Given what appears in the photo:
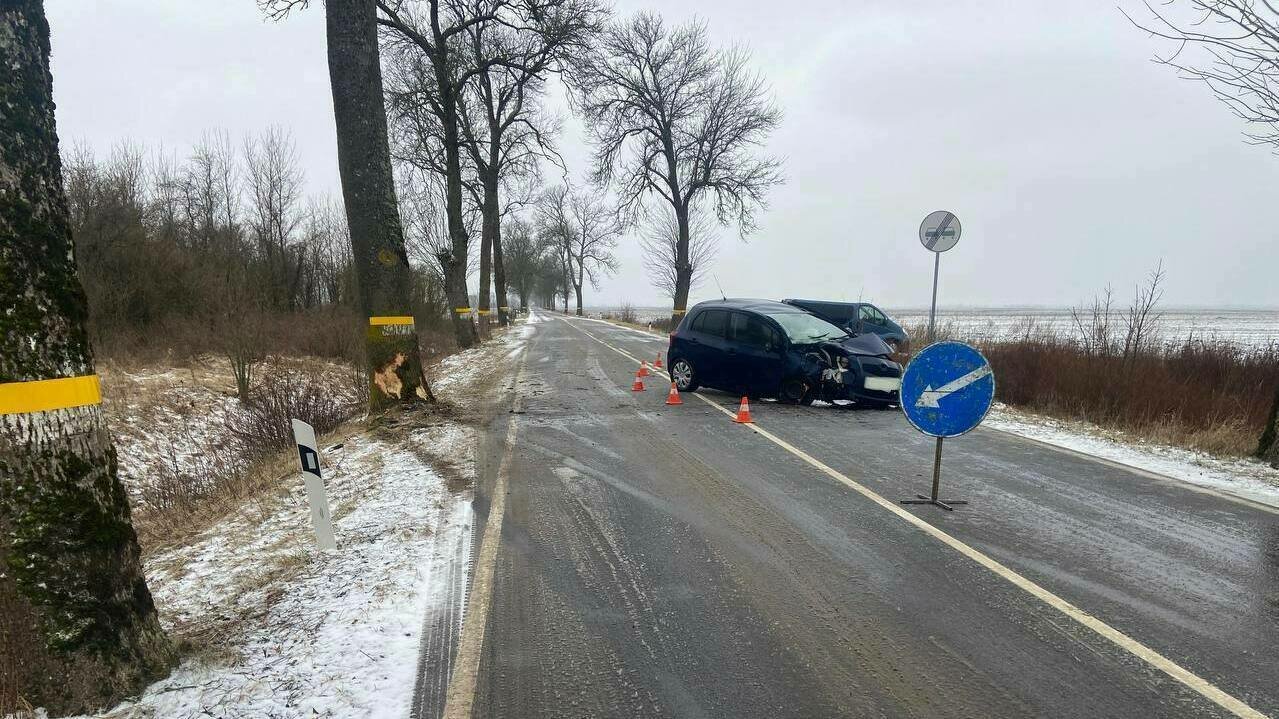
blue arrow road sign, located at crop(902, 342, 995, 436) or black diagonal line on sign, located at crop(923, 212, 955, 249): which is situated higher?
black diagonal line on sign, located at crop(923, 212, 955, 249)

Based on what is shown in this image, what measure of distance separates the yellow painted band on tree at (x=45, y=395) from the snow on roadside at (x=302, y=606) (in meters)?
1.26

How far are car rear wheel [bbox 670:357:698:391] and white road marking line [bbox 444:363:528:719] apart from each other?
6715 millimetres

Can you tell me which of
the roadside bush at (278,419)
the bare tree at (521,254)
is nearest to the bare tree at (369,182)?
the roadside bush at (278,419)

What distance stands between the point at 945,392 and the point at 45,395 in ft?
19.1

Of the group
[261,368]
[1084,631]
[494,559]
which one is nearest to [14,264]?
[494,559]

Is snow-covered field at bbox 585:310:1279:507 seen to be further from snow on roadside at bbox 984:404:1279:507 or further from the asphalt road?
the asphalt road

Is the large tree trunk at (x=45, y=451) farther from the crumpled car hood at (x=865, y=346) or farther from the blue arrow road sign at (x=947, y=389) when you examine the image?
the crumpled car hood at (x=865, y=346)

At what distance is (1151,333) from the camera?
1406cm

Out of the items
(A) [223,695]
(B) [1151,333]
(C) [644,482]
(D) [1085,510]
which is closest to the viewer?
(A) [223,695]

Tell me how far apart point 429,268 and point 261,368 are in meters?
20.0

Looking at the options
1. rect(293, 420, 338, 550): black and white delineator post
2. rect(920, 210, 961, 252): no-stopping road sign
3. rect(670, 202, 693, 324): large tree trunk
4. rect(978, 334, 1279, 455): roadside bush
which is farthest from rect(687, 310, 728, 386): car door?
rect(670, 202, 693, 324): large tree trunk

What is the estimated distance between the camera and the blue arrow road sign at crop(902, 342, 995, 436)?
216 inches

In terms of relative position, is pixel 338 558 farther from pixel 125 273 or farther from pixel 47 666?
pixel 125 273

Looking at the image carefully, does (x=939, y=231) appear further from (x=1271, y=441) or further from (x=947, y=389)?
(x=947, y=389)
